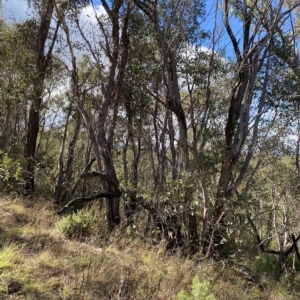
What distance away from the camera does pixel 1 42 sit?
11422 millimetres

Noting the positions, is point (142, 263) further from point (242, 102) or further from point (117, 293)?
point (242, 102)

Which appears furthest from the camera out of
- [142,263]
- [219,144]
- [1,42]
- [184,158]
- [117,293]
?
[1,42]

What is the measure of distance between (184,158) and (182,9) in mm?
2935

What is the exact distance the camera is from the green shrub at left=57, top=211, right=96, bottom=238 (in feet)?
20.2

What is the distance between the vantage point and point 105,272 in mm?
4207

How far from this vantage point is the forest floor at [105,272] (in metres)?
3.67

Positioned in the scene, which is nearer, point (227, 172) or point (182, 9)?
point (227, 172)

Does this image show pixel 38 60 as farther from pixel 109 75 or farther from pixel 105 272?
pixel 105 272

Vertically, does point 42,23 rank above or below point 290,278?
above

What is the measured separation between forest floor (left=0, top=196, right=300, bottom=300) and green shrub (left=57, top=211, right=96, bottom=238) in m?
0.16

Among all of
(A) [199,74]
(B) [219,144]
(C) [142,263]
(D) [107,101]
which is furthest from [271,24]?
(C) [142,263]

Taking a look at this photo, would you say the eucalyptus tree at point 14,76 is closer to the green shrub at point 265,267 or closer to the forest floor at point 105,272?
the forest floor at point 105,272

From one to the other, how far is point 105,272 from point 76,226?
225 cm

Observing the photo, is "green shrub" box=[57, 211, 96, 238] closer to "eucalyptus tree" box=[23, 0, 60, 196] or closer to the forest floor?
the forest floor
